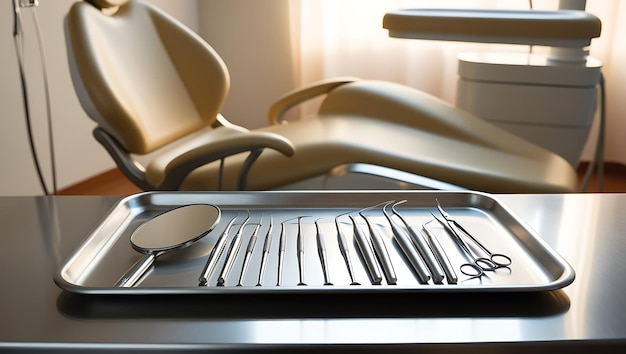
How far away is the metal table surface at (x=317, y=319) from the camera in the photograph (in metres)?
0.45

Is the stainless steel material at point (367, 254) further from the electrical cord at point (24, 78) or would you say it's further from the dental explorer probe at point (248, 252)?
the electrical cord at point (24, 78)

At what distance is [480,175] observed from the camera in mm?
1535

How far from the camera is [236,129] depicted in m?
2.16

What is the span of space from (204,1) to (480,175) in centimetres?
252

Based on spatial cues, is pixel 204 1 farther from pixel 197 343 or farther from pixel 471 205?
pixel 197 343

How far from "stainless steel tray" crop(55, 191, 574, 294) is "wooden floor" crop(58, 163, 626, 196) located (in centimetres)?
209

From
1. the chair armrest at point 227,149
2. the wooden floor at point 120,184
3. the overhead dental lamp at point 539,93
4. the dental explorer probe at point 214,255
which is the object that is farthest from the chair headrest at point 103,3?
the dental explorer probe at point 214,255

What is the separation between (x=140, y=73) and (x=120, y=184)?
1185mm

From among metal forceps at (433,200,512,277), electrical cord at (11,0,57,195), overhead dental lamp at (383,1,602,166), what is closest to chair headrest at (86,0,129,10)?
electrical cord at (11,0,57,195)

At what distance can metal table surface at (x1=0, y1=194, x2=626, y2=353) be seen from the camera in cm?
45

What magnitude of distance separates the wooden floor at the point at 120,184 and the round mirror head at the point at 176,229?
2.13 metres

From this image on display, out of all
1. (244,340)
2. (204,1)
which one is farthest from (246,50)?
(244,340)

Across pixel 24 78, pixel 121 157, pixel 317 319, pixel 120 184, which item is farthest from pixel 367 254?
pixel 120 184

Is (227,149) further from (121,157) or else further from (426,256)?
(426,256)
